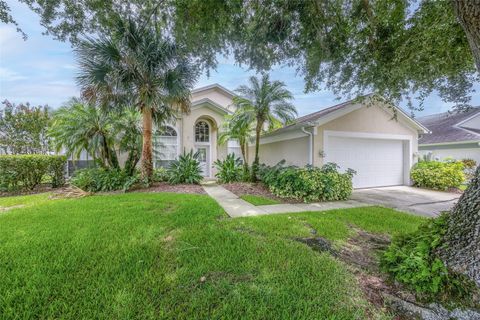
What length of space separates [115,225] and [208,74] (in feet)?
18.9

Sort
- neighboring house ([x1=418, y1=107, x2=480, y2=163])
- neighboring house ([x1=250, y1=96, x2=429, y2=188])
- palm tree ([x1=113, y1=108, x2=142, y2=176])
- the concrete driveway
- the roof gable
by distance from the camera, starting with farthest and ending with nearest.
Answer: neighboring house ([x1=418, y1=107, x2=480, y2=163]) < palm tree ([x1=113, y1=108, x2=142, y2=176]) < neighboring house ([x1=250, y1=96, x2=429, y2=188]) < the roof gable < the concrete driveway

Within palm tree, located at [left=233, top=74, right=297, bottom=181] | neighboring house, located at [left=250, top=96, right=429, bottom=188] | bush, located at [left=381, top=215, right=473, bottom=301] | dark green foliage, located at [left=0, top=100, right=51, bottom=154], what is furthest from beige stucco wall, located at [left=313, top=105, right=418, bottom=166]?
dark green foliage, located at [left=0, top=100, right=51, bottom=154]

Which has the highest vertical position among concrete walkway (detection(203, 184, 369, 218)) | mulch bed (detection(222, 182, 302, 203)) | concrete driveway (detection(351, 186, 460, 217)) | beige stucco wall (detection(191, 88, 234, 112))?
beige stucco wall (detection(191, 88, 234, 112))

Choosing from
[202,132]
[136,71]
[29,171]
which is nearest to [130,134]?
[136,71]

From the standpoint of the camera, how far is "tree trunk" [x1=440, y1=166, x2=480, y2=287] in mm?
2393

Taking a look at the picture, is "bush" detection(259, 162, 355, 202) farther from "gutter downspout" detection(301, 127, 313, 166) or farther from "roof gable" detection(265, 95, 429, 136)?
"roof gable" detection(265, 95, 429, 136)

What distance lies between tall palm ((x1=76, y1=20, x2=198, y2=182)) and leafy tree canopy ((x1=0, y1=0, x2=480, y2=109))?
4.48ft

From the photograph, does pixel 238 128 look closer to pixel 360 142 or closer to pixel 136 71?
pixel 136 71

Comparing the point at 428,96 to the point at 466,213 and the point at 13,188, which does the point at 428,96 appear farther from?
the point at 13,188

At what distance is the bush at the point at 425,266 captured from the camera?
2395mm

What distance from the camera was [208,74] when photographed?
7.90 m

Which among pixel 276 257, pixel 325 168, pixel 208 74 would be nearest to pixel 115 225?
pixel 276 257

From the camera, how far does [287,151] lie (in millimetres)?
11898

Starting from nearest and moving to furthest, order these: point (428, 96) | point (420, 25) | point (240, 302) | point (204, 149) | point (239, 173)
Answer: point (240, 302), point (420, 25), point (428, 96), point (239, 173), point (204, 149)
